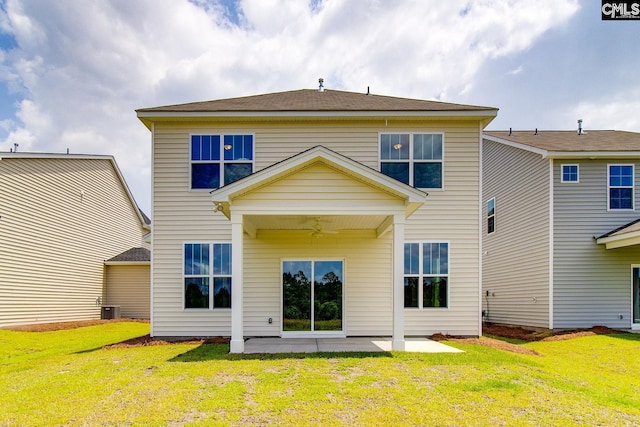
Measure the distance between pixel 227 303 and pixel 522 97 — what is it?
12831mm

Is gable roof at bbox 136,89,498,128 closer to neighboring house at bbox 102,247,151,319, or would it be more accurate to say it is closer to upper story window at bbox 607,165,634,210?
upper story window at bbox 607,165,634,210

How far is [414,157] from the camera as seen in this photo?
1134cm

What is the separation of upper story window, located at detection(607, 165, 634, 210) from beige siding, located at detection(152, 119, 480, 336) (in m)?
5.81

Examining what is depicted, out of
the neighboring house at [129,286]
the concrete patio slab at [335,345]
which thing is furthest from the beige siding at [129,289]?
the concrete patio slab at [335,345]

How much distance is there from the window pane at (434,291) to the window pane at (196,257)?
237 inches

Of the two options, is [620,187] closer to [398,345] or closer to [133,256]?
[398,345]

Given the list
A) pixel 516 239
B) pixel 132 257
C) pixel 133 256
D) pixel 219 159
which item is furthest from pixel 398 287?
pixel 133 256

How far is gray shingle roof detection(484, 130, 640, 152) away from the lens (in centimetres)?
1352

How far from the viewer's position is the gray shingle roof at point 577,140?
1352cm

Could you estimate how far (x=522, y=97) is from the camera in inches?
593

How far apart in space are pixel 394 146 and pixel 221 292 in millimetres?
6277

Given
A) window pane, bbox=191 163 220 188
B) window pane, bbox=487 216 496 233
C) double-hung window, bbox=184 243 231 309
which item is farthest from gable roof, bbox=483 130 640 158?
double-hung window, bbox=184 243 231 309

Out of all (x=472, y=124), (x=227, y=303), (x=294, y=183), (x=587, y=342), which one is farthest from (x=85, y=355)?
(x=587, y=342)

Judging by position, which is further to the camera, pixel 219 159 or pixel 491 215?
pixel 491 215
